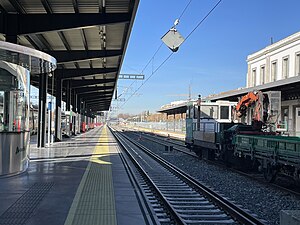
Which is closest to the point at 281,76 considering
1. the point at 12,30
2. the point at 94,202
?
the point at 12,30

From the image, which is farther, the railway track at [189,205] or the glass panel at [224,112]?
the glass panel at [224,112]

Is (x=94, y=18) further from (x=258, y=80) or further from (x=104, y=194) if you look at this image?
(x=258, y=80)

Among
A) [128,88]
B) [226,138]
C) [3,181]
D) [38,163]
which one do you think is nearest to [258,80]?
[128,88]

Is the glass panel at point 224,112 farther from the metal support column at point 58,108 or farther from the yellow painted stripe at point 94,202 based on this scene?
the metal support column at point 58,108

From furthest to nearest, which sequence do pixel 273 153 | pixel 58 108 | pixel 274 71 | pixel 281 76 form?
1. pixel 274 71
2. pixel 281 76
3. pixel 58 108
4. pixel 273 153

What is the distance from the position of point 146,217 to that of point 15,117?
632 cm

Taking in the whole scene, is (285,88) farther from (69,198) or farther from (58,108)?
(69,198)

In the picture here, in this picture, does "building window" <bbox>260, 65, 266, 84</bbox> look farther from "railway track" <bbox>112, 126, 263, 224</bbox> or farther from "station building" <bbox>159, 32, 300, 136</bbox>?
"railway track" <bbox>112, 126, 263, 224</bbox>

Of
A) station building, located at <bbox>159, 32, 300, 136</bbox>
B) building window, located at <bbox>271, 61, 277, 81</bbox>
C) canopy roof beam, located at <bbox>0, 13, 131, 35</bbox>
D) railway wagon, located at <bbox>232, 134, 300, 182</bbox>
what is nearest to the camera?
railway wagon, located at <bbox>232, 134, 300, 182</bbox>

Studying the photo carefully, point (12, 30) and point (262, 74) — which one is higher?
point (262, 74)

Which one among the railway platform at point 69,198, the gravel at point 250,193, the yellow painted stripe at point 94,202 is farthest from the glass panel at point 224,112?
the yellow painted stripe at point 94,202

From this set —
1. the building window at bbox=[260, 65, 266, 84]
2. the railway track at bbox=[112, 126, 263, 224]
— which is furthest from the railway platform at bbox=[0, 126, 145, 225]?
the building window at bbox=[260, 65, 266, 84]

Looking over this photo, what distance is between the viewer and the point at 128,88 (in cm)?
5756

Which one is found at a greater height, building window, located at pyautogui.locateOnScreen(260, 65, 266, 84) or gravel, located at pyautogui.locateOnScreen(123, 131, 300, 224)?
building window, located at pyautogui.locateOnScreen(260, 65, 266, 84)
